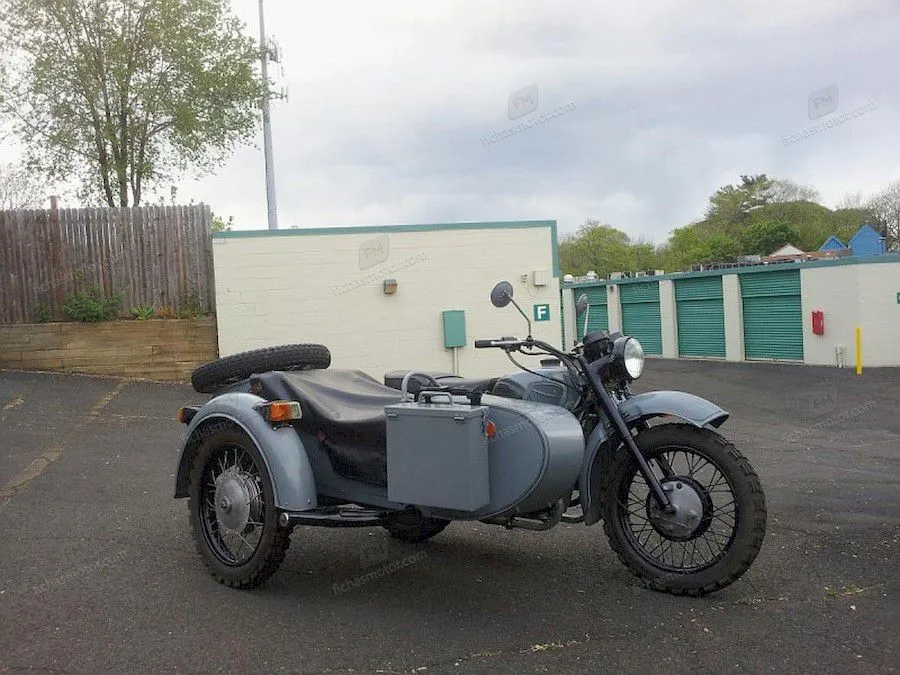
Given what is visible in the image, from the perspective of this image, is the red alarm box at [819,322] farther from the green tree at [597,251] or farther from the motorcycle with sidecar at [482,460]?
the green tree at [597,251]

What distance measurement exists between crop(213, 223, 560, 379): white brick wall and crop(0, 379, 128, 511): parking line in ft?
12.1

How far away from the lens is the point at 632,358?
185 inches

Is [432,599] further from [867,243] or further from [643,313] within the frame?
[867,243]

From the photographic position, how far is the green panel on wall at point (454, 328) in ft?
53.5

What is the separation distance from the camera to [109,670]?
375 cm

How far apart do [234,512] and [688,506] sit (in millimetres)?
2395

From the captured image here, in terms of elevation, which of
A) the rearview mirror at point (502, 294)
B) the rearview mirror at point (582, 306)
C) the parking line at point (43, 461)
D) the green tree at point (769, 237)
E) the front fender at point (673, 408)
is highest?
the green tree at point (769, 237)

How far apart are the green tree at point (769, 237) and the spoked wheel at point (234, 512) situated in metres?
61.0

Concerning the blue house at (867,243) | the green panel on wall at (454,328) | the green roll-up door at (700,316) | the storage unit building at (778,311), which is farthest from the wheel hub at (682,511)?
the blue house at (867,243)

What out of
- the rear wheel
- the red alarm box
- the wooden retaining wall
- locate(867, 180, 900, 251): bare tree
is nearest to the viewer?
the rear wheel

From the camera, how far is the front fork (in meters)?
4.49

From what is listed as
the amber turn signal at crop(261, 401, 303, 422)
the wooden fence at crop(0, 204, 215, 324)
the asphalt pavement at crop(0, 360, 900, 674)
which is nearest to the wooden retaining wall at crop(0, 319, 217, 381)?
the wooden fence at crop(0, 204, 215, 324)

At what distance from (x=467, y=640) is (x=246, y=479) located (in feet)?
5.34

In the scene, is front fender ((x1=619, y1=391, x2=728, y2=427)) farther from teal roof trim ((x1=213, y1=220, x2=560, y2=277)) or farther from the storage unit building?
the storage unit building
